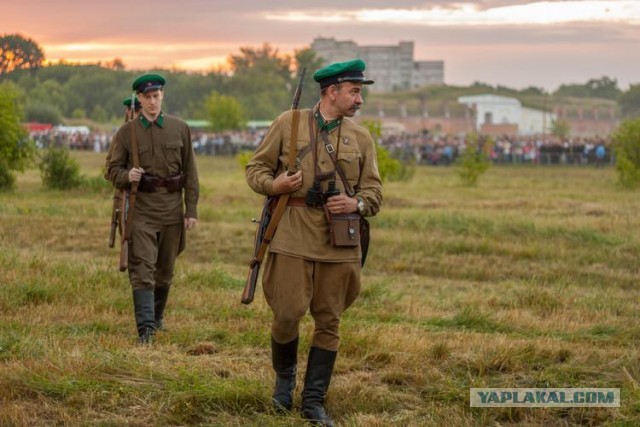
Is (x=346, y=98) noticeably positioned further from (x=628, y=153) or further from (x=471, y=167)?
(x=628, y=153)

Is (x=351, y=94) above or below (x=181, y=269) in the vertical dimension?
above

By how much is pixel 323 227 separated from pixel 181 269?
653cm

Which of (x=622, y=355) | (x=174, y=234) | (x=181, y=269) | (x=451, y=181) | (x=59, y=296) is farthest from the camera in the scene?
(x=451, y=181)

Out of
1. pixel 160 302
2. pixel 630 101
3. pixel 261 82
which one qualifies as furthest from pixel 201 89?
pixel 160 302

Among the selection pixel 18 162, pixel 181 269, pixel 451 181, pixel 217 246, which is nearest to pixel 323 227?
pixel 181 269

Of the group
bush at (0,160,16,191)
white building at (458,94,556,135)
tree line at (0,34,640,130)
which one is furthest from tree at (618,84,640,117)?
bush at (0,160,16,191)

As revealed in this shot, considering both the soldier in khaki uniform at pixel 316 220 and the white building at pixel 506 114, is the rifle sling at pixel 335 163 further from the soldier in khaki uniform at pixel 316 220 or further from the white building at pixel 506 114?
the white building at pixel 506 114

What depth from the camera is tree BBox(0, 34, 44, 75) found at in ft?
47.9

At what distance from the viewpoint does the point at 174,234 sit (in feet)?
31.8

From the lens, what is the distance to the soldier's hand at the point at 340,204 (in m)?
6.81

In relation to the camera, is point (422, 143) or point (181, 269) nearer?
point (181, 269)

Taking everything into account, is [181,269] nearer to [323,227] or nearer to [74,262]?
[74,262]

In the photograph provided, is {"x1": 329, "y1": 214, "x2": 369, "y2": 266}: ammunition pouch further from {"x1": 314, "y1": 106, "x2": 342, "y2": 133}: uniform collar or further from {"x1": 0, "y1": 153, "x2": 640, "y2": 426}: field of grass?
{"x1": 0, "y1": 153, "x2": 640, "y2": 426}: field of grass

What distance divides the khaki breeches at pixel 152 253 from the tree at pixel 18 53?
5.52m
